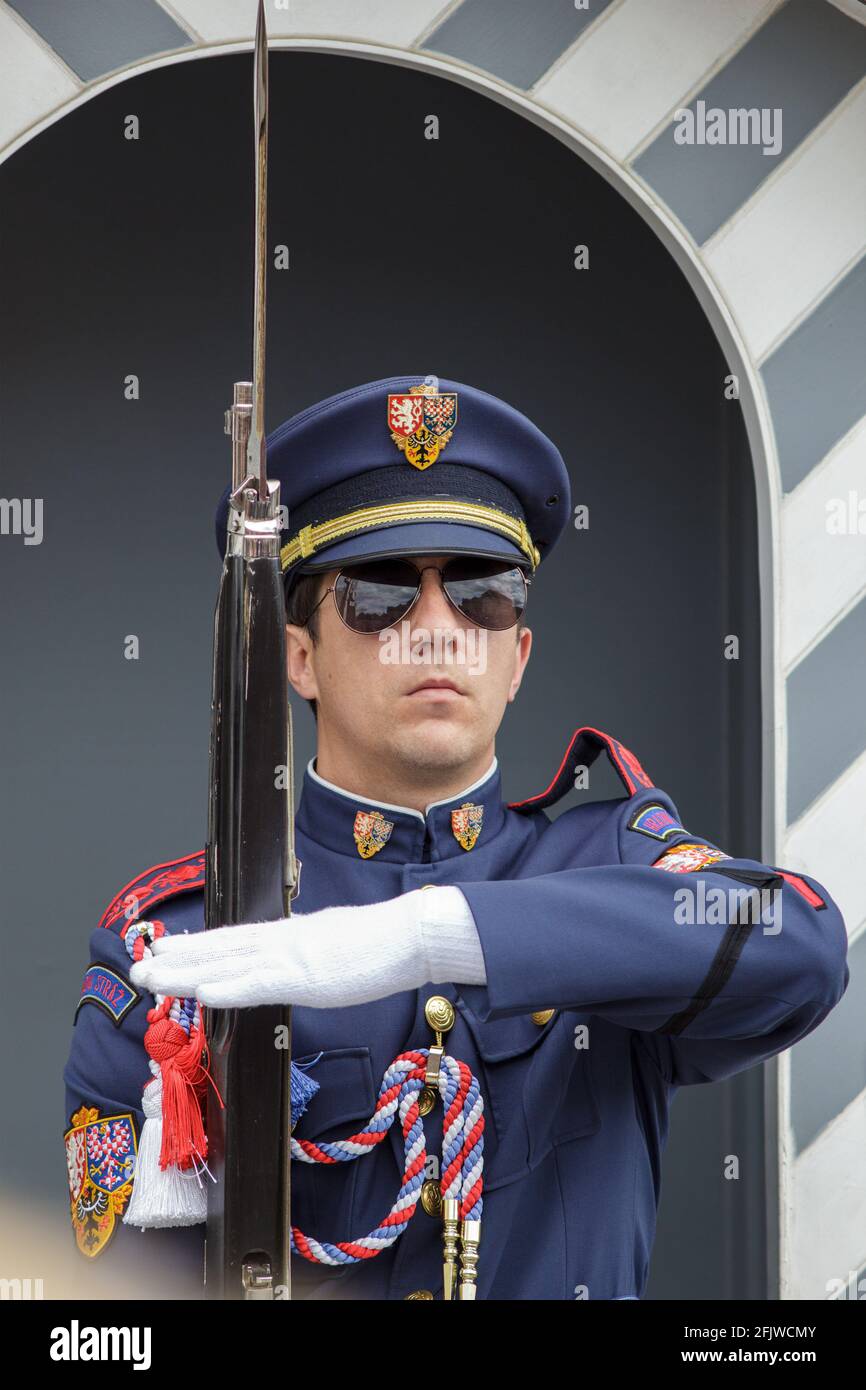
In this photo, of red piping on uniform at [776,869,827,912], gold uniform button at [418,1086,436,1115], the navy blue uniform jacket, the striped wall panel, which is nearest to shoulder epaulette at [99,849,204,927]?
the navy blue uniform jacket

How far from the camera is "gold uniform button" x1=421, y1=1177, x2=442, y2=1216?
1.90 m

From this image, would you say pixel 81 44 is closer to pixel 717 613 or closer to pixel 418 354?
pixel 418 354

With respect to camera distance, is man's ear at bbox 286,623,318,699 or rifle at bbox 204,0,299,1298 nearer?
rifle at bbox 204,0,299,1298

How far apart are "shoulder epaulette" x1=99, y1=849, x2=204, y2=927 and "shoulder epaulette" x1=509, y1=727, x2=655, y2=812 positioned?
375 mm

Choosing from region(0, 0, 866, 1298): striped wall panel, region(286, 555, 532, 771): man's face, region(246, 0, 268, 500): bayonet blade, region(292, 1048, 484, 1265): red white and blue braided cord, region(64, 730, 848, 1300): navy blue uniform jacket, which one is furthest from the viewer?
region(0, 0, 866, 1298): striped wall panel

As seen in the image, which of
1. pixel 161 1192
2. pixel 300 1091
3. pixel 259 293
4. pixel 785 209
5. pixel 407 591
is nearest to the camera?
pixel 259 293

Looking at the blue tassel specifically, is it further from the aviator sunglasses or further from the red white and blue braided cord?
the aviator sunglasses

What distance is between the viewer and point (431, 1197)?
1.90 meters

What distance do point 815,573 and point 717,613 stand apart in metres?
0.57

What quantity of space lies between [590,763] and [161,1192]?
70cm

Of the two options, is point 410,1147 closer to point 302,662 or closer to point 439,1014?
point 439,1014

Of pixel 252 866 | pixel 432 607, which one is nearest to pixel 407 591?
pixel 432 607

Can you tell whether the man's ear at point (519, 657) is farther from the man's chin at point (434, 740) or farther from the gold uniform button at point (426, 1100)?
the gold uniform button at point (426, 1100)

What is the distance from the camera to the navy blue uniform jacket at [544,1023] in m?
1.73
